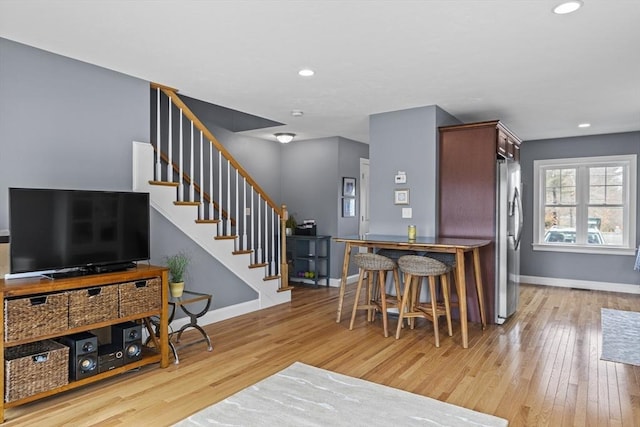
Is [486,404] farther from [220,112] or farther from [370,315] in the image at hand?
[220,112]

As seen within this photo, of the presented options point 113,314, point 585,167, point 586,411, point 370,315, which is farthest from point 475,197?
point 113,314

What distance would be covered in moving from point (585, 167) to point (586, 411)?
5.15 metres

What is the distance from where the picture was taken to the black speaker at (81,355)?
2.71 m

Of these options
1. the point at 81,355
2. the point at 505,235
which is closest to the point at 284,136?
the point at 505,235

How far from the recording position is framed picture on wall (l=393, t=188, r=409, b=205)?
4.84m

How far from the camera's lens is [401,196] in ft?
16.0

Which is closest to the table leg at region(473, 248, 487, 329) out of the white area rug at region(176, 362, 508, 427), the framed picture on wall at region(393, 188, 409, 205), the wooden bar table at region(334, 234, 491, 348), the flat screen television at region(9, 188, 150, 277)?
the wooden bar table at region(334, 234, 491, 348)

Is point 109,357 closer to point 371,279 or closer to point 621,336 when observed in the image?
point 371,279

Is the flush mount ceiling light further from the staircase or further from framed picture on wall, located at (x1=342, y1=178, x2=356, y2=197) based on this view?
framed picture on wall, located at (x1=342, y1=178, x2=356, y2=197)

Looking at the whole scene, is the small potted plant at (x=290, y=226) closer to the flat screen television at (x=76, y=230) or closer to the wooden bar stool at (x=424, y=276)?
the wooden bar stool at (x=424, y=276)

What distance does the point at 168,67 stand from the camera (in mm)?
3477

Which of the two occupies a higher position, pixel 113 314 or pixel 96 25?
pixel 96 25

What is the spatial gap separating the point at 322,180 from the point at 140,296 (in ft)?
14.1

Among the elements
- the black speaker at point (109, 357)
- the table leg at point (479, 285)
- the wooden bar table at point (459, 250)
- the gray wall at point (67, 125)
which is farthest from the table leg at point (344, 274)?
the black speaker at point (109, 357)
